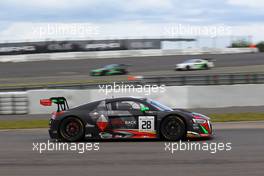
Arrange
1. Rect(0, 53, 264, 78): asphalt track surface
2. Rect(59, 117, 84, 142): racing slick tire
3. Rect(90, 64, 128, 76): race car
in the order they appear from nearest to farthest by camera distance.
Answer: Rect(59, 117, 84, 142): racing slick tire < Rect(90, 64, 128, 76): race car < Rect(0, 53, 264, 78): asphalt track surface

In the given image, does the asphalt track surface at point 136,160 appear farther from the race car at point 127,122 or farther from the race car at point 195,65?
the race car at point 195,65

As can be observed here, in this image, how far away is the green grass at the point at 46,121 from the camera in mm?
15938

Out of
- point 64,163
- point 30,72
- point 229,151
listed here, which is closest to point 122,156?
point 64,163

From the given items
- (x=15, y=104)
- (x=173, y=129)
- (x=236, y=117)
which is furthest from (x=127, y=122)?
(x=15, y=104)

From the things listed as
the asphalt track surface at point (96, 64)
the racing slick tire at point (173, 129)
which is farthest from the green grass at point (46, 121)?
the asphalt track surface at point (96, 64)

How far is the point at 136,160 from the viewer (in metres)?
8.60

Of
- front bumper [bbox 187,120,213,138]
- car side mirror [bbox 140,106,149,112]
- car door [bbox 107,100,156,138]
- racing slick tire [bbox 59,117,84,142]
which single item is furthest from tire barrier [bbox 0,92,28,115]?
front bumper [bbox 187,120,213,138]

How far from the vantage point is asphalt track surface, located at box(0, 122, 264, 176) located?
7.52 m

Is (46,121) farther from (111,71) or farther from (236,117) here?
(111,71)

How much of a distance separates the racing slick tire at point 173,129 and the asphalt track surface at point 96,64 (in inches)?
1136

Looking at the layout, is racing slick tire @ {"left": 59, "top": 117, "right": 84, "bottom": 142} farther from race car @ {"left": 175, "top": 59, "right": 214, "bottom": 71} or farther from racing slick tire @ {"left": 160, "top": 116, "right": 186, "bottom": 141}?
race car @ {"left": 175, "top": 59, "right": 214, "bottom": 71}

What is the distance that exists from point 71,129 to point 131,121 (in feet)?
4.61

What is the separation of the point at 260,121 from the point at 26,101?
8.92 meters

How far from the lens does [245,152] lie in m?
9.19
